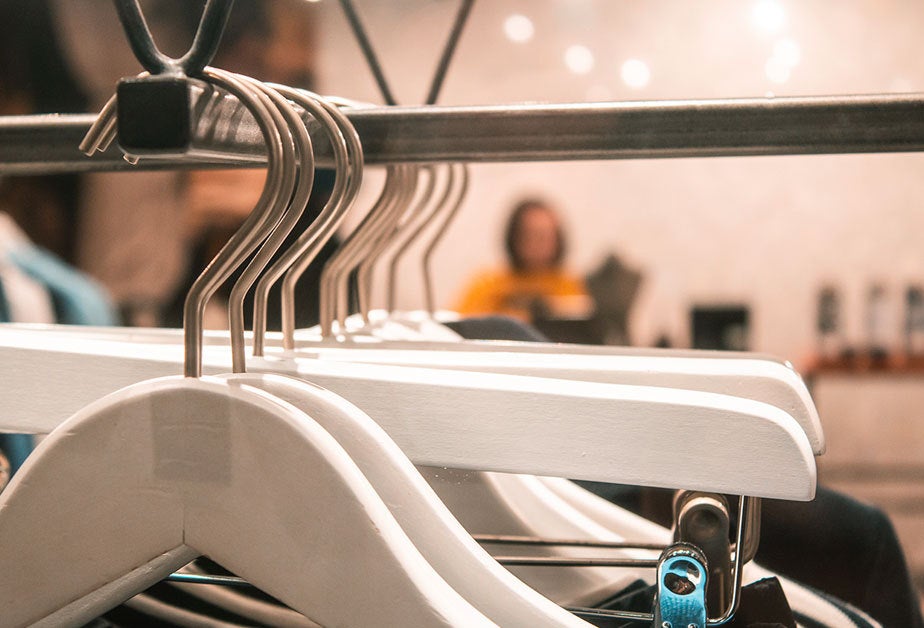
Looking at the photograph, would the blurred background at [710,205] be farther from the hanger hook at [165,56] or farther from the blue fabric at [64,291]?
the hanger hook at [165,56]

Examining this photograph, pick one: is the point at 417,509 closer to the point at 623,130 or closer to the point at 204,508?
the point at 204,508

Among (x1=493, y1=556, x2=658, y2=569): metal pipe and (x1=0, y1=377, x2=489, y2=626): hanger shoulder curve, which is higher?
(x1=0, y1=377, x2=489, y2=626): hanger shoulder curve

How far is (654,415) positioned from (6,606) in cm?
26

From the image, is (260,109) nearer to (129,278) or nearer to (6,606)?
(6,606)

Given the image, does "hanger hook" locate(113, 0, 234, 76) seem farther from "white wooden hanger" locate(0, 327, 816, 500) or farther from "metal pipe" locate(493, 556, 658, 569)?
"metal pipe" locate(493, 556, 658, 569)

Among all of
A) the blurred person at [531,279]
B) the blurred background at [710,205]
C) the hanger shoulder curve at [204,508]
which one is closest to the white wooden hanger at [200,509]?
the hanger shoulder curve at [204,508]

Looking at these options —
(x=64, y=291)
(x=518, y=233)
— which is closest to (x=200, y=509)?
(x=64, y=291)

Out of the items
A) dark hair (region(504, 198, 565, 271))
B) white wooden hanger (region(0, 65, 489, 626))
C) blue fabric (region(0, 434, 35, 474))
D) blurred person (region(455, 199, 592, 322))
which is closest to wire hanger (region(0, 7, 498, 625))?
white wooden hanger (region(0, 65, 489, 626))

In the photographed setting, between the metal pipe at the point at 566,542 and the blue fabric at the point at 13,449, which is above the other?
the metal pipe at the point at 566,542

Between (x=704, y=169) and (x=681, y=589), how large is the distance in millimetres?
3061

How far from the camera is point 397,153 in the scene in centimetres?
42

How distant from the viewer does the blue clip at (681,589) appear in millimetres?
361

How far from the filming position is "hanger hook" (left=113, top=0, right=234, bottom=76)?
1.01 feet

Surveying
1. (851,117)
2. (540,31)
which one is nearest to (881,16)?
(540,31)
